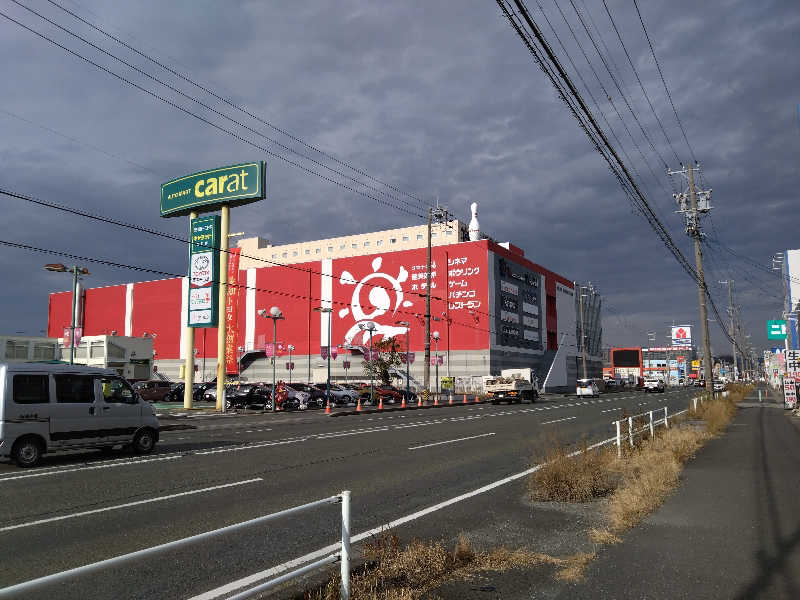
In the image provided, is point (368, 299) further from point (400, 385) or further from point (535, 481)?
point (535, 481)

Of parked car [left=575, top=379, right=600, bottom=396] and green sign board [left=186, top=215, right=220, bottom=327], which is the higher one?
green sign board [left=186, top=215, right=220, bottom=327]

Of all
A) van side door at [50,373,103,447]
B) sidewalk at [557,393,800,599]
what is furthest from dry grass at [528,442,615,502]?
van side door at [50,373,103,447]

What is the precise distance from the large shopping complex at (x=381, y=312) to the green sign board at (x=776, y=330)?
24.6 m

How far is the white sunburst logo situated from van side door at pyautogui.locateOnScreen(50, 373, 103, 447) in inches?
2106

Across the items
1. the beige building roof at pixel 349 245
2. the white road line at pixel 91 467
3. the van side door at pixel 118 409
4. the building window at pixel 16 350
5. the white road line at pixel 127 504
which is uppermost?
the beige building roof at pixel 349 245

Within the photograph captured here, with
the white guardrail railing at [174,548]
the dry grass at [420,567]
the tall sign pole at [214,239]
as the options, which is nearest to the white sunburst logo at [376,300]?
the tall sign pole at [214,239]

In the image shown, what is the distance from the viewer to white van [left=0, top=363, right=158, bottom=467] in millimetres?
11625

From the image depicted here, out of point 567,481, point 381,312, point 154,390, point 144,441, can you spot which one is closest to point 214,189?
point 154,390

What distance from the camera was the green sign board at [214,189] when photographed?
3216 cm

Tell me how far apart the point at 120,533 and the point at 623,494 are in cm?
653

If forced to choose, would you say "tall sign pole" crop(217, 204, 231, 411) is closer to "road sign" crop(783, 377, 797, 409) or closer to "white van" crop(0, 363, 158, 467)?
"white van" crop(0, 363, 158, 467)

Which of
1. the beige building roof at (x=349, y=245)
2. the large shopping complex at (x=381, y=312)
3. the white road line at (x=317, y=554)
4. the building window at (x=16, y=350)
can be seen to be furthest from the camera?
the beige building roof at (x=349, y=245)

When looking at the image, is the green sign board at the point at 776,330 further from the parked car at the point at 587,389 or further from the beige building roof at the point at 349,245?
the beige building roof at the point at 349,245

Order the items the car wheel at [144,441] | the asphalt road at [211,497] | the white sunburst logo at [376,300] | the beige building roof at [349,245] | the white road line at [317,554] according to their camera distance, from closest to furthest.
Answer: the white road line at [317,554] → the asphalt road at [211,497] → the car wheel at [144,441] → the white sunburst logo at [376,300] → the beige building roof at [349,245]
